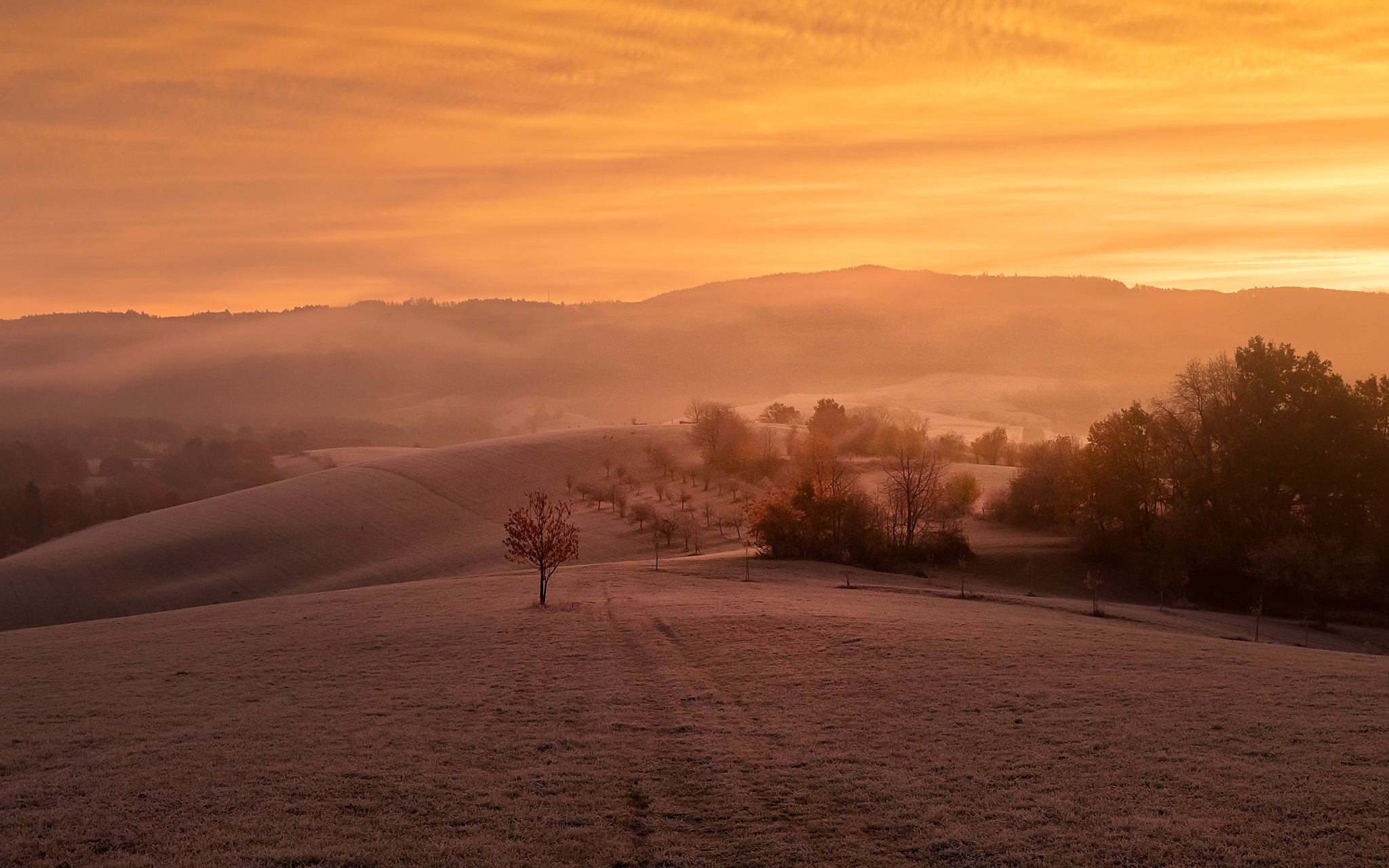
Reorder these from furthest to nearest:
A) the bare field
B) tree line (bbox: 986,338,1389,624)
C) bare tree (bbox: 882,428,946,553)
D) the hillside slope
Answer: the hillside slope
bare tree (bbox: 882,428,946,553)
tree line (bbox: 986,338,1389,624)
the bare field

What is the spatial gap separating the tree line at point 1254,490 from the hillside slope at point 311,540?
123 ft

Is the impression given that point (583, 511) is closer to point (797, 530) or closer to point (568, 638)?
point (797, 530)

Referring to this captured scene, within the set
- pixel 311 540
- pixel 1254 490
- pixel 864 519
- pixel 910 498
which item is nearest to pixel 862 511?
pixel 864 519

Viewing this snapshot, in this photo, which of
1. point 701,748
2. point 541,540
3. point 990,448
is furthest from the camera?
point 990,448

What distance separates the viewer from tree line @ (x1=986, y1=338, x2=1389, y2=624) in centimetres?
5388

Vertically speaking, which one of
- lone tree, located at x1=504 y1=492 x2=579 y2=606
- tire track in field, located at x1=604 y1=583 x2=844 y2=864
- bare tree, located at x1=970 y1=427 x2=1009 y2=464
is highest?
bare tree, located at x1=970 y1=427 x2=1009 y2=464

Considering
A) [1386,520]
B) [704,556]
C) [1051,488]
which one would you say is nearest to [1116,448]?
[1051,488]

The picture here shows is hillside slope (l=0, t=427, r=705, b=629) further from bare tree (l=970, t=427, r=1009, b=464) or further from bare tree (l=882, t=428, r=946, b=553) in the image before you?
bare tree (l=970, t=427, r=1009, b=464)

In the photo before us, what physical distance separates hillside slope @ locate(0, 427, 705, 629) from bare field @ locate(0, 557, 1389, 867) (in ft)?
136

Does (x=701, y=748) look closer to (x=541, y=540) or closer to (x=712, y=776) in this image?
(x=712, y=776)

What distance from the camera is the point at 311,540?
83.9m

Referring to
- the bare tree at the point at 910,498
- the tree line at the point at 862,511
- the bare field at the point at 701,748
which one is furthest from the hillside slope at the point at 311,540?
the bare field at the point at 701,748

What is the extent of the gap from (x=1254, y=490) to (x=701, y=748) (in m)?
56.7

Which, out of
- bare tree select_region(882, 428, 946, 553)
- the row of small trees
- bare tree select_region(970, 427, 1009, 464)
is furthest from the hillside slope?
bare tree select_region(970, 427, 1009, 464)
